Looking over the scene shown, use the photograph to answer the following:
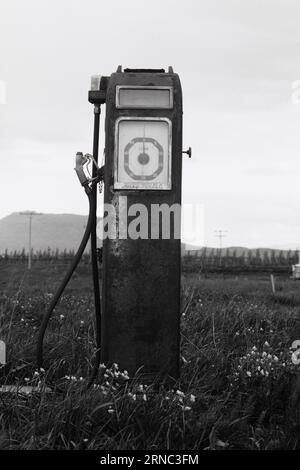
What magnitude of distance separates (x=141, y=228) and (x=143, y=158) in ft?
1.43

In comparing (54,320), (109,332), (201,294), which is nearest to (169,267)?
(109,332)

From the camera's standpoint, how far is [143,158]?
3.81m

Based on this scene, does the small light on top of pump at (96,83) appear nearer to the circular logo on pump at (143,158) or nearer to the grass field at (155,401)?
the circular logo on pump at (143,158)

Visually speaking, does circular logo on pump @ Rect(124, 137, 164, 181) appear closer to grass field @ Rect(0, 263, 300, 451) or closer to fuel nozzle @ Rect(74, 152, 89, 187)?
fuel nozzle @ Rect(74, 152, 89, 187)

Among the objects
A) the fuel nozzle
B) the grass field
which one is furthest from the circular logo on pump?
the grass field

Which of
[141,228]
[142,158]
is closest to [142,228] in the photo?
[141,228]

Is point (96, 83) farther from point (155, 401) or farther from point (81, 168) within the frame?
point (155, 401)

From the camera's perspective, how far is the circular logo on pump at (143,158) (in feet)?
12.5

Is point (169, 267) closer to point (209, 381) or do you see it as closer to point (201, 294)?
point (209, 381)

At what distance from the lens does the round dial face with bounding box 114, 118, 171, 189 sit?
12.5 ft

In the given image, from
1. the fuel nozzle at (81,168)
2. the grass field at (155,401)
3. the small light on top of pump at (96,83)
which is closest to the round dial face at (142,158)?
the fuel nozzle at (81,168)

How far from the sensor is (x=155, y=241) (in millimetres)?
3838
